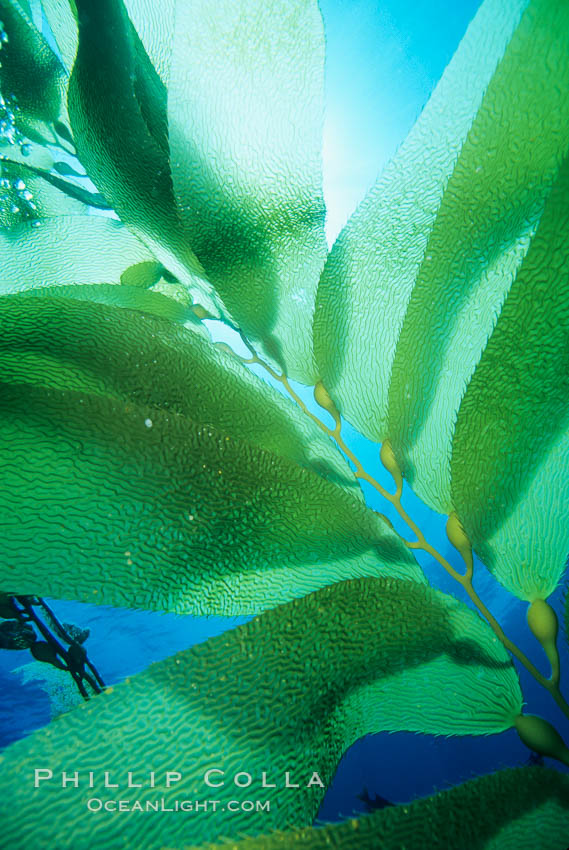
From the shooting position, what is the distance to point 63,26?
49 centimetres

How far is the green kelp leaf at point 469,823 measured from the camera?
0.59ft

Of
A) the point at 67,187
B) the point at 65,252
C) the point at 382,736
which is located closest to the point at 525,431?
the point at 65,252

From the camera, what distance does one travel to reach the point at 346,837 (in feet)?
0.61

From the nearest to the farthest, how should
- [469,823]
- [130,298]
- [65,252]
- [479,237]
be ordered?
[469,823] → [479,237] → [130,298] → [65,252]

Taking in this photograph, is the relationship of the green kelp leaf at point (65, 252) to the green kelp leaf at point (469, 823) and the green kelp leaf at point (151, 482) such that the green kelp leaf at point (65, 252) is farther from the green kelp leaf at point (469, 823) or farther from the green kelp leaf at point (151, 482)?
the green kelp leaf at point (469, 823)

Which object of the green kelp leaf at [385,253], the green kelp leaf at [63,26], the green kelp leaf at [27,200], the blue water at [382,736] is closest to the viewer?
the green kelp leaf at [385,253]

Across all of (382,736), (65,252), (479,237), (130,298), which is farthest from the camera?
(382,736)

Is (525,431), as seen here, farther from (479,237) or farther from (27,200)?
(27,200)

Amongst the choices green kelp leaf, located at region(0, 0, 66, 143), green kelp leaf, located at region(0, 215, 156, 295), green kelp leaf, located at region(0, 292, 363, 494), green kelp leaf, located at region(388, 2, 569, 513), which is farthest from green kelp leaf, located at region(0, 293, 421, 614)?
green kelp leaf, located at region(0, 0, 66, 143)

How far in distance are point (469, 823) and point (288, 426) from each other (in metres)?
0.28

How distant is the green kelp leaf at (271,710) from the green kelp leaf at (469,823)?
0.11 feet

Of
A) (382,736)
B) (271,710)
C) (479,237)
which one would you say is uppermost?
(479,237)

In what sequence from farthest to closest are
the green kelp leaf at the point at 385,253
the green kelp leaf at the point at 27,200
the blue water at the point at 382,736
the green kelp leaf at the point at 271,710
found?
the blue water at the point at 382,736 → the green kelp leaf at the point at 27,200 → the green kelp leaf at the point at 385,253 → the green kelp leaf at the point at 271,710

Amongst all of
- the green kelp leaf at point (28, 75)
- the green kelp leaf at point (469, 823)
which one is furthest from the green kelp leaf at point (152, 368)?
the green kelp leaf at point (28, 75)
